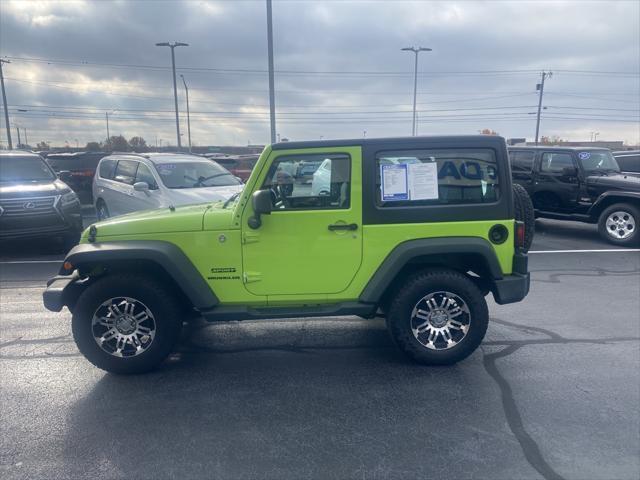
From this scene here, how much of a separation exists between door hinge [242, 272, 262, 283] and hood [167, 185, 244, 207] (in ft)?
14.2

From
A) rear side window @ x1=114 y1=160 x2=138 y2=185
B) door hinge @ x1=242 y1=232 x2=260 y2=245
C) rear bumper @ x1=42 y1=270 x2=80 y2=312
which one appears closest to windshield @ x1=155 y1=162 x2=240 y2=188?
rear side window @ x1=114 y1=160 x2=138 y2=185

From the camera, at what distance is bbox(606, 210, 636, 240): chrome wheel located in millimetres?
9609

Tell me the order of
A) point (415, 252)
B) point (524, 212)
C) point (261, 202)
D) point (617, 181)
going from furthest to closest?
point (617, 181)
point (524, 212)
point (415, 252)
point (261, 202)

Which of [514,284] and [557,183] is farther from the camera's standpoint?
[557,183]

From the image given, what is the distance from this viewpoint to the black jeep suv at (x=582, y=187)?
379 inches

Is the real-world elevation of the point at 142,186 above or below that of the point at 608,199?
above

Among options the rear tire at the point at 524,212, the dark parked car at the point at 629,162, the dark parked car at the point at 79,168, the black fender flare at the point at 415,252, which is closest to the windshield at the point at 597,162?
the dark parked car at the point at 629,162

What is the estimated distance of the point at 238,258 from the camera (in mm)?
4184

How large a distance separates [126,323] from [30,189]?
6.19 metres

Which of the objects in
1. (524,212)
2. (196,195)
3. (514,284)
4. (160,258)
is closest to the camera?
(160,258)

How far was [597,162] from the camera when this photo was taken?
10.5 meters

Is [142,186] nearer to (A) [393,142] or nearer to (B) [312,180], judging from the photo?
(B) [312,180]

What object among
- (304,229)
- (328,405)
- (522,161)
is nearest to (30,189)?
(304,229)

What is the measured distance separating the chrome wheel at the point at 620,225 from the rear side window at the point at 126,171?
9450mm
